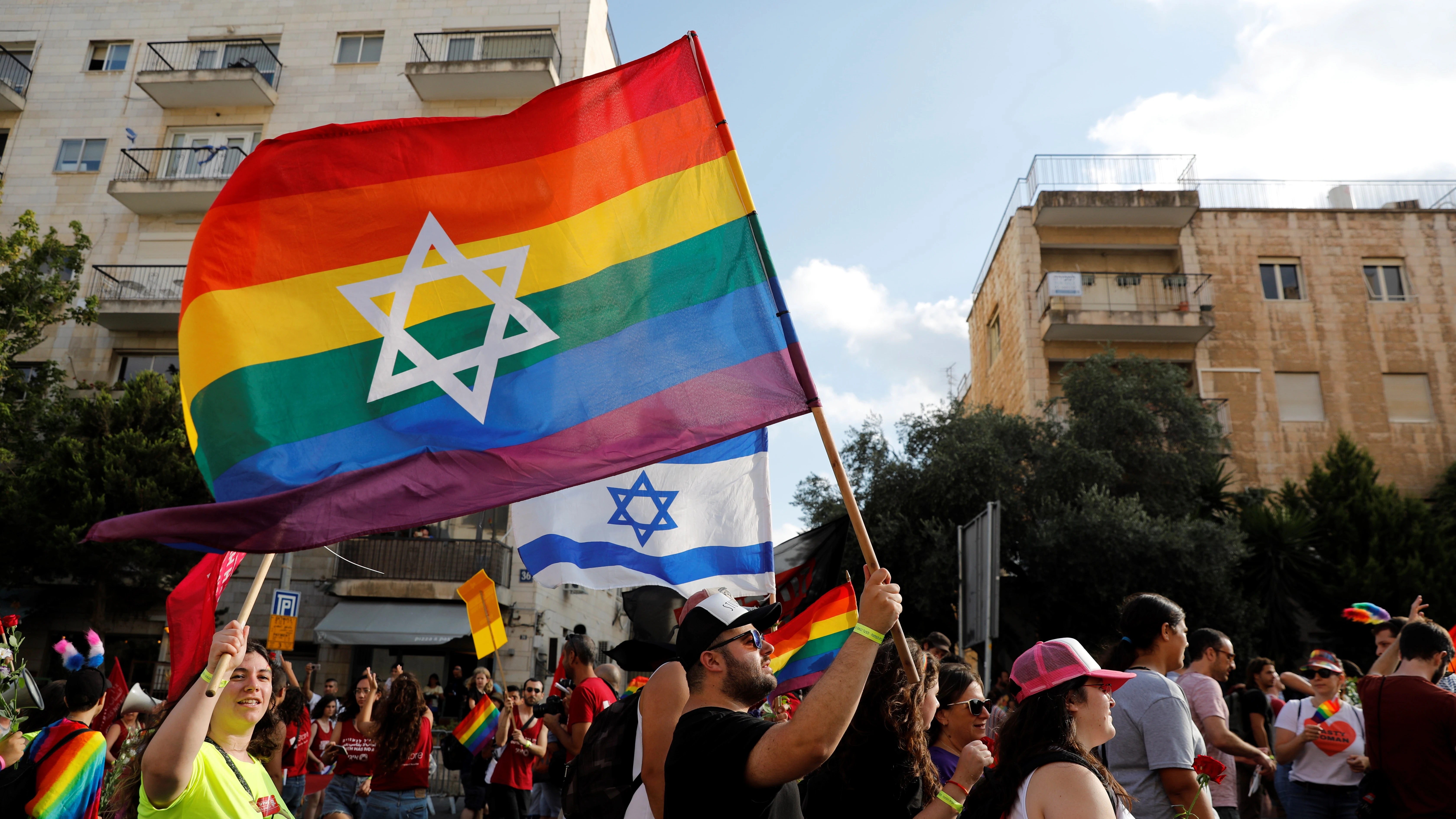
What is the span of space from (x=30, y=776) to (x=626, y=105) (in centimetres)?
382

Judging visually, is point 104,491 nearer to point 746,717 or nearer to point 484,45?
point 484,45

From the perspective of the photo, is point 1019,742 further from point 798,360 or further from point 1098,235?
point 1098,235

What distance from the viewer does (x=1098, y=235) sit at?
97.8 ft

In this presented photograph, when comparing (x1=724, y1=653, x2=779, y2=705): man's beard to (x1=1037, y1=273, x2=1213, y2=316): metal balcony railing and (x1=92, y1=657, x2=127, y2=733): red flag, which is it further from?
(x1=1037, y1=273, x2=1213, y2=316): metal balcony railing

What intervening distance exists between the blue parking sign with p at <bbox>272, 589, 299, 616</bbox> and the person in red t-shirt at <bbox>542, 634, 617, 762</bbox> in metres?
9.12

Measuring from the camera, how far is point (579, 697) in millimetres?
6141

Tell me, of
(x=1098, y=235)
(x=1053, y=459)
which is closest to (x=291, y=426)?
(x=1053, y=459)

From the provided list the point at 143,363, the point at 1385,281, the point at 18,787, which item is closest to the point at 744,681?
the point at 18,787

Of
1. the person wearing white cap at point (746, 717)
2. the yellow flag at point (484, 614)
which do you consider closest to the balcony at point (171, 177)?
the yellow flag at point (484, 614)

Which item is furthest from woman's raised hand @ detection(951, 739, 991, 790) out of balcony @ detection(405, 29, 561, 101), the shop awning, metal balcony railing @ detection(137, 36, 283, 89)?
metal balcony railing @ detection(137, 36, 283, 89)

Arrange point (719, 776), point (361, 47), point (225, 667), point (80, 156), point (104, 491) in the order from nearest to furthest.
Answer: point (719, 776)
point (225, 667)
point (104, 491)
point (80, 156)
point (361, 47)

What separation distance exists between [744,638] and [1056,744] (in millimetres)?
963

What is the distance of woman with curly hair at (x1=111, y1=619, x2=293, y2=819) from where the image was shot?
259 cm

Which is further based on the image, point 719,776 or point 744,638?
point 744,638
